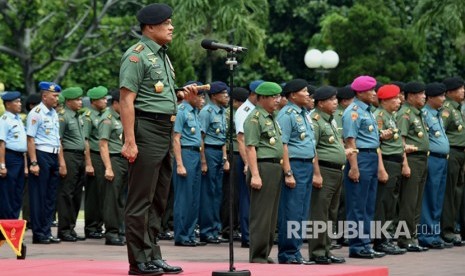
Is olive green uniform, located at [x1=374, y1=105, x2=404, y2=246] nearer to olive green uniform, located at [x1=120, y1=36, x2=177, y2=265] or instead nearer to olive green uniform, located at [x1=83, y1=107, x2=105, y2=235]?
olive green uniform, located at [x1=83, y1=107, x2=105, y2=235]

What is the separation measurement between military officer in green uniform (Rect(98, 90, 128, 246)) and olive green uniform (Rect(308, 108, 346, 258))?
3585 mm

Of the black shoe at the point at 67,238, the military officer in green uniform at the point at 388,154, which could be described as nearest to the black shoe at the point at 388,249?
the military officer in green uniform at the point at 388,154

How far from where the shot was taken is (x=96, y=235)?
64.3 feet

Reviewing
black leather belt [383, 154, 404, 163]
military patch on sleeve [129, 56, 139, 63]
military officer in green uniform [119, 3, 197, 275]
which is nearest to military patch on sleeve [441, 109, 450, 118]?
black leather belt [383, 154, 404, 163]

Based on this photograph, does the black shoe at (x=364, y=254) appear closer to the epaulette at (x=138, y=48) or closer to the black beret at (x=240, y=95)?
the black beret at (x=240, y=95)

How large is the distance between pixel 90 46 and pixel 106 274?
78.9ft

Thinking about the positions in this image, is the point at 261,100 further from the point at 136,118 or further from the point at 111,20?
the point at 111,20

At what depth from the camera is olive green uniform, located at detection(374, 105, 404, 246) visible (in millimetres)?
17312

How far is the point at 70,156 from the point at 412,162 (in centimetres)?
472

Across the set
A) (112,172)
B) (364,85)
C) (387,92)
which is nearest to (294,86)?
(364,85)

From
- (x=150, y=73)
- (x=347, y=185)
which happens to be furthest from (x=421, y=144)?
(x=150, y=73)

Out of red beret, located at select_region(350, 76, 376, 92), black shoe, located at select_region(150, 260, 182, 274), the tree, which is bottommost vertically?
black shoe, located at select_region(150, 260, 182, 274)

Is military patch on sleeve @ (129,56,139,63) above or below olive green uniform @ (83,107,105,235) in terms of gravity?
above

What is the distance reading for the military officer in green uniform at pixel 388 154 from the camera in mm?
17281
